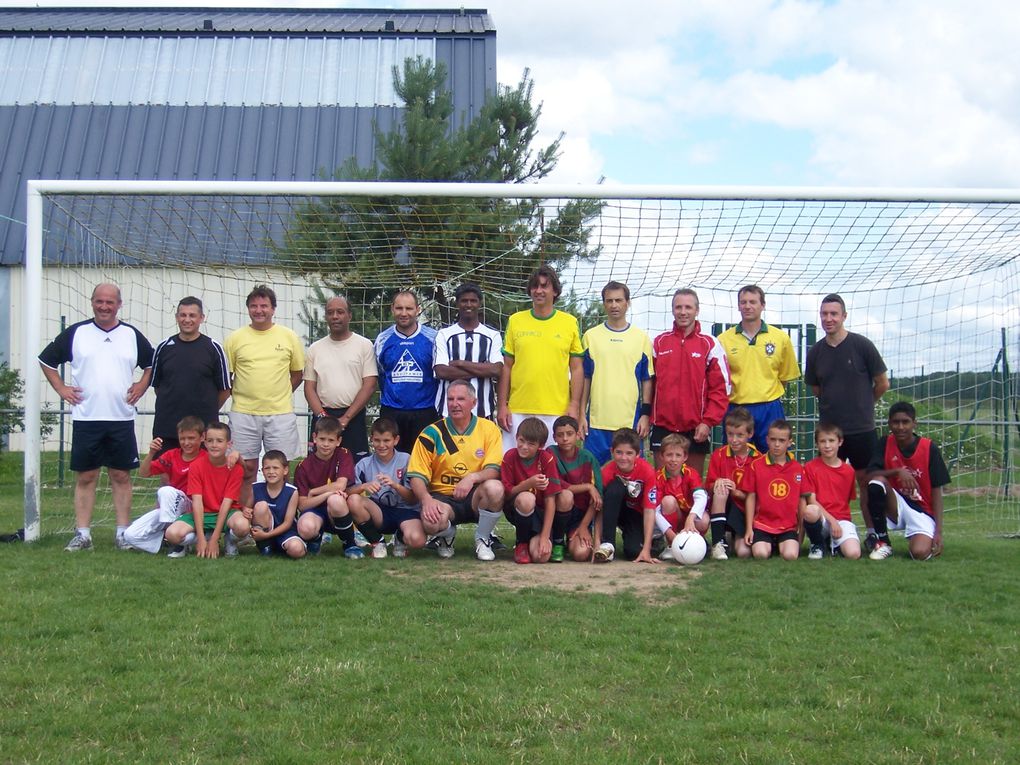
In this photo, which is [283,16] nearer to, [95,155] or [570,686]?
[95,155]

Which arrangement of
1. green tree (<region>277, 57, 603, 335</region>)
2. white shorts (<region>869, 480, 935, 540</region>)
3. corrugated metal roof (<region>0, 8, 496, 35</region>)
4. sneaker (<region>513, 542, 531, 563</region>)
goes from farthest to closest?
1. corrugated metal roof (<region>0, 8, 496, 35</region>)
2. green tree (<region>277, 57, 603, 335</region>)
3. white shorts (<region>869, 480, 935, 540</region>)
4. sneaker (<region>513, 542, 531, 563</region>)

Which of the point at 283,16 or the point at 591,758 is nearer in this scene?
the point at 591,758

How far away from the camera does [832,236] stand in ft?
26.6

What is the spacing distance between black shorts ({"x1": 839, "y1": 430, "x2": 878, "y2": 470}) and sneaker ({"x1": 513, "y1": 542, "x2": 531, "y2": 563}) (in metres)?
2.43

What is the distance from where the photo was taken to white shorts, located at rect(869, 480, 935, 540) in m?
7.01

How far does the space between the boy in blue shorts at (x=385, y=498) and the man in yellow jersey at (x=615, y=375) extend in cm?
132

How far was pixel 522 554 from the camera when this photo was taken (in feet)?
22.0

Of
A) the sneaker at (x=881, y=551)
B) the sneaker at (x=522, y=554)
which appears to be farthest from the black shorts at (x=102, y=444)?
the sneaker at (x=881, y=551)

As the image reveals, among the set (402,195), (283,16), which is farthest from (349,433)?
(283,16)

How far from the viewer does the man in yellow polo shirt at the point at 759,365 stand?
24.0 ft

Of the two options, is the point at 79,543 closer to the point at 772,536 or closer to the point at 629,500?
the point at 629,500

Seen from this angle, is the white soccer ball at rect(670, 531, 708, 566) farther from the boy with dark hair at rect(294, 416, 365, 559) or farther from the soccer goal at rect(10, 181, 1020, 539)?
the soccer goal at rect(10, 181, 1020, 539)

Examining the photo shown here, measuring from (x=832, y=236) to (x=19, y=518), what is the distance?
7.47 m

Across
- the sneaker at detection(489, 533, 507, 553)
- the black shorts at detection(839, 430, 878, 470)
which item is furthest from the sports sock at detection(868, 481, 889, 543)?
the sneaker at detection(489, 533, 507, 553)
